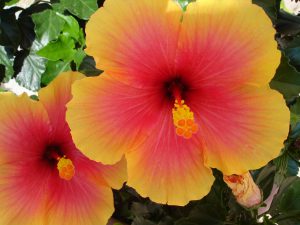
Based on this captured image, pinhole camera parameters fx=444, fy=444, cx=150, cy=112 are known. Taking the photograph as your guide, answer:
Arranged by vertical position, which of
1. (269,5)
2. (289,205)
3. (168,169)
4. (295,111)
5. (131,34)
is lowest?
(289,205)

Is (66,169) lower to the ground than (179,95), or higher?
lower

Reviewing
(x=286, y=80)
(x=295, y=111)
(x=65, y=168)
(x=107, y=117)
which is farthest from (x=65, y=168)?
(x=295, y=111)

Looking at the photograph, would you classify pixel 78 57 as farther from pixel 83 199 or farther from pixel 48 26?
pixel 83 199

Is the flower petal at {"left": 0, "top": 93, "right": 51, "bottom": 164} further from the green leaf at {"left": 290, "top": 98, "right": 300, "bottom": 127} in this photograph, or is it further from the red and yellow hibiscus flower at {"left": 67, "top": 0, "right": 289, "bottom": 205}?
the green leaf at {"left": 290, "top": 98, "right": 300, "bottom": 127}

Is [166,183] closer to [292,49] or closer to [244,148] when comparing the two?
[244,148]

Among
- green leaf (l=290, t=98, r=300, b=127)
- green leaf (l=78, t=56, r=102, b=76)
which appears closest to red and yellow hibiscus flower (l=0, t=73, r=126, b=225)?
green leaf (l=78, t=56, r=102, b=76)

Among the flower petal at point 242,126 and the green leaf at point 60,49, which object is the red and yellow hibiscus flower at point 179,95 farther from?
the green leaf at point 60,49
